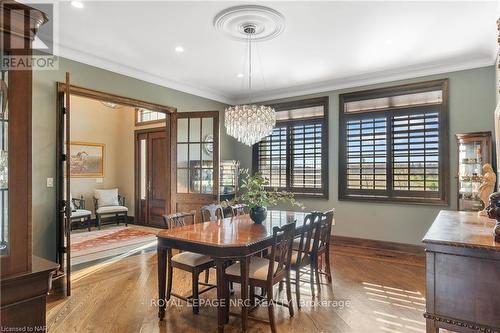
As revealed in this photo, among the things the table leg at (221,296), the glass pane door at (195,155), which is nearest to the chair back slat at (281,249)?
the table leg at (221,296)

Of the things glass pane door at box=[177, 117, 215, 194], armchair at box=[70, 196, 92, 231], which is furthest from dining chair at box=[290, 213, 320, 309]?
armchair at box=[70, 196, 92, 231]

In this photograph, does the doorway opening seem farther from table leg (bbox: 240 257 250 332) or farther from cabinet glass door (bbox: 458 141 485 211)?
cabinet glass door (bbox: 458 141 485 211)

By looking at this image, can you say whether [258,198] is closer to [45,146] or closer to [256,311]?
[256,311]

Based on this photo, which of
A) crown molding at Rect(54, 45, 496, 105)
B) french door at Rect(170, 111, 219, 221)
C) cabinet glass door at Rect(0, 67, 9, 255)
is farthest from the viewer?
french door at Rect(170, 111, 219, 221)

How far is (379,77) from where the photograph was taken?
504 cm

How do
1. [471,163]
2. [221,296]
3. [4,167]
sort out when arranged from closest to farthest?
[4,167]
[221,296]
[471,163]

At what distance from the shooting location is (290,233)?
267 cm

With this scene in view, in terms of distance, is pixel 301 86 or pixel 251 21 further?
pixel 301 86

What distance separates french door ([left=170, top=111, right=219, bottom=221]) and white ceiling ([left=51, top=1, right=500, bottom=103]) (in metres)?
0.71

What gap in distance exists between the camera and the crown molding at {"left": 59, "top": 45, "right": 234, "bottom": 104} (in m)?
3.89

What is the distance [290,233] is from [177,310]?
4.52ft

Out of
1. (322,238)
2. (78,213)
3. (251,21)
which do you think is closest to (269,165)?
(322,238)

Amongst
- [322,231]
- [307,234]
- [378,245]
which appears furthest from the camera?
[378,245]

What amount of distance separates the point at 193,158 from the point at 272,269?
315cm
